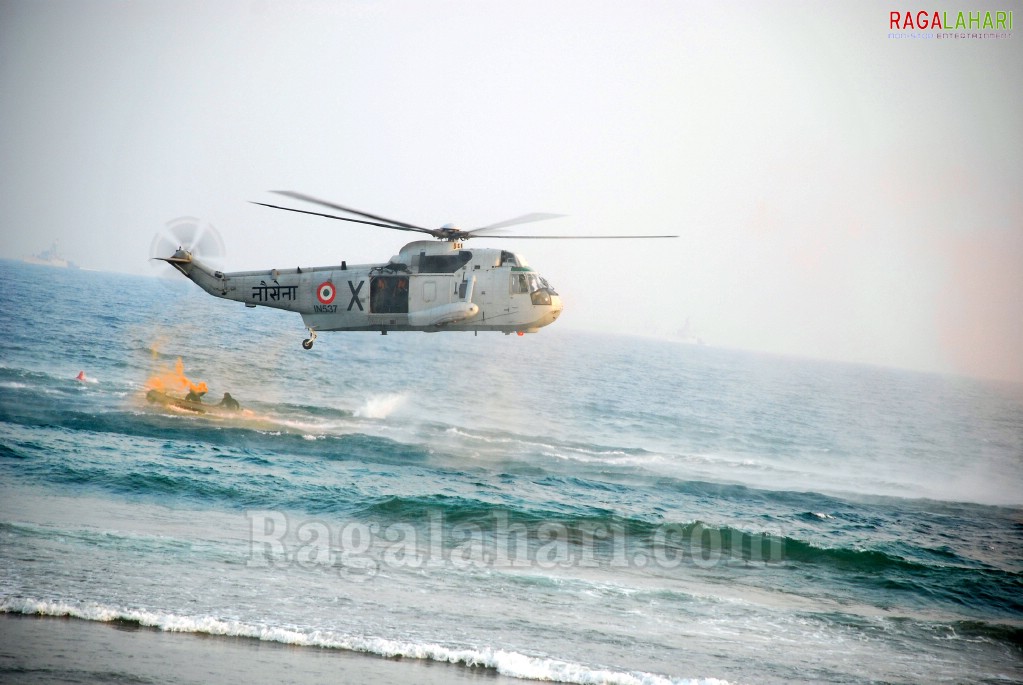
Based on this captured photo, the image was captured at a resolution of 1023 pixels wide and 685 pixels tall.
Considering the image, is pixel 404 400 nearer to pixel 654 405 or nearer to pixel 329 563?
pixel 654 405

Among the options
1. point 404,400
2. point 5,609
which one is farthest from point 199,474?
point 404,400

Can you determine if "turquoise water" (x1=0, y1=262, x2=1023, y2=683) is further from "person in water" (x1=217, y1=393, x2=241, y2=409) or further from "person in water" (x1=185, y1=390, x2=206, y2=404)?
"person in water" (x1=185, y1=390, x2=206, y2=404)

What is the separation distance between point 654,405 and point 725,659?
5737 centimetres

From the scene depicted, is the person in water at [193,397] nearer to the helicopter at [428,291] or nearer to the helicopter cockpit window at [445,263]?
the helicopter at [428,291]

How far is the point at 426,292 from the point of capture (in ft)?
66.9

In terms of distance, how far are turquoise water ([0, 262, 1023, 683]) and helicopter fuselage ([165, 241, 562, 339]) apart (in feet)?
18.6

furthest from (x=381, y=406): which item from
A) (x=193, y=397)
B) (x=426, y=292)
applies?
(x=426, y=292)

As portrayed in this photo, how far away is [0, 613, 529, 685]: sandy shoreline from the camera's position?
476 inches

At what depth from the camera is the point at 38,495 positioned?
72.1 ft

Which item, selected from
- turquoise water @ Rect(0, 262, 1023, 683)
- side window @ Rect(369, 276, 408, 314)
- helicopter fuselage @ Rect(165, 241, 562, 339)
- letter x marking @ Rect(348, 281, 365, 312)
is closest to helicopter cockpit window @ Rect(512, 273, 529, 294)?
helicopter fuselage @ Rect(165, 241, 562, 339)

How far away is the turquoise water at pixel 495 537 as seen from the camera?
50.2ft

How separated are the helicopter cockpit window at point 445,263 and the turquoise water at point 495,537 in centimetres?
691

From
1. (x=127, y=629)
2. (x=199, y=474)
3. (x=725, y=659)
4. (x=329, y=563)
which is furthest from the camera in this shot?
(x=199, y=474)

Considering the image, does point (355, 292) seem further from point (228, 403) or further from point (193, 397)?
point (228, 403)
